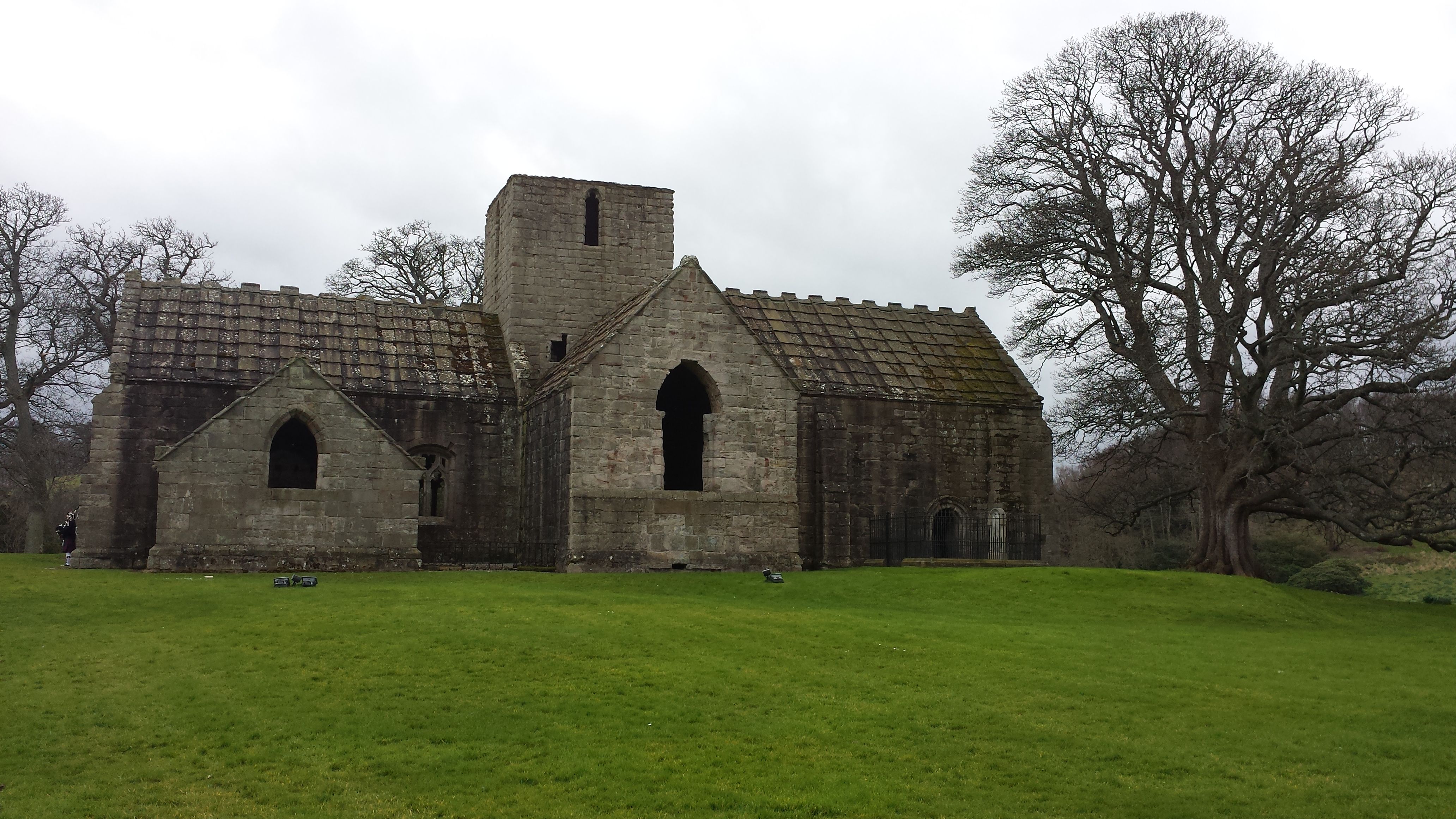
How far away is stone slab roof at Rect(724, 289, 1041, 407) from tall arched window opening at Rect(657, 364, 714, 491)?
2355 mm

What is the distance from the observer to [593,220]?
29562 mm

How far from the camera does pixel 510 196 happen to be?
28.8 m

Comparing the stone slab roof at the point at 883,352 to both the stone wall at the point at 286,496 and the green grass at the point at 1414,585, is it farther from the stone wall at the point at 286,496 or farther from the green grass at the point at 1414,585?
the green grass at the point at 1414,585

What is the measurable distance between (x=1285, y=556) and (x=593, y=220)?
2624 centimetres

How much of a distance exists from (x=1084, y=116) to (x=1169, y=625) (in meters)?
15.0

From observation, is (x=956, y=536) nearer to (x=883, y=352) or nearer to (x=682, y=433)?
(x=883, y=352)

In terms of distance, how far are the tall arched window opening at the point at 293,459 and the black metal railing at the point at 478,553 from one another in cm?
296

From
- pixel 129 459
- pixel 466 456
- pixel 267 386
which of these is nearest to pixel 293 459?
pixel 129 459

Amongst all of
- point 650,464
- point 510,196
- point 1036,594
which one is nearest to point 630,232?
point 510,196

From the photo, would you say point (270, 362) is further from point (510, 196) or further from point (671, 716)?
point (671, 716)

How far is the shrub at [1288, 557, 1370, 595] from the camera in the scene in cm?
3192

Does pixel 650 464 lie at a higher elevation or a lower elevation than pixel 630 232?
lower

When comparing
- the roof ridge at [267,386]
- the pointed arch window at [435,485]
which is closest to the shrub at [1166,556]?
the pointed arch window at [435,485]

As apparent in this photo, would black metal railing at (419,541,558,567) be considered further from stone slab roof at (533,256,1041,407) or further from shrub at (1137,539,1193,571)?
shrub at (1137,539,1193,571)
